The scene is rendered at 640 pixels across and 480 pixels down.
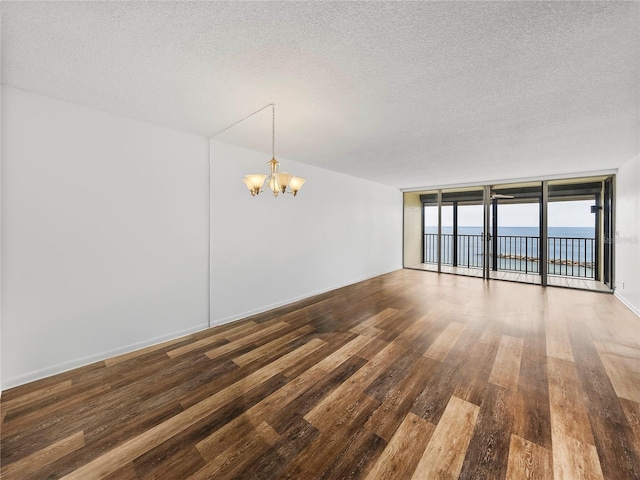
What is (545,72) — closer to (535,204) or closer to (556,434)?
(556,434)

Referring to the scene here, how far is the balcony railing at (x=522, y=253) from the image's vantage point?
6336 mm

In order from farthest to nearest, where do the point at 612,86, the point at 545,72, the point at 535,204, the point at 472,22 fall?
1. the point at 535,204
2. the point at 612,86
3. the point at 545,72
4. the point at 472,22

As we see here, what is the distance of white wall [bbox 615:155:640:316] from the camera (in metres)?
3.85

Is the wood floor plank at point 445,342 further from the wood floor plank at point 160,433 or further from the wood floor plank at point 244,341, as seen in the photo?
the wood floor plank at point 244,341

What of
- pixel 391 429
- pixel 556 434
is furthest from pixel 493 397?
pixel 391 429

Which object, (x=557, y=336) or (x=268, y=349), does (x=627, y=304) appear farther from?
(x=268, y=349)

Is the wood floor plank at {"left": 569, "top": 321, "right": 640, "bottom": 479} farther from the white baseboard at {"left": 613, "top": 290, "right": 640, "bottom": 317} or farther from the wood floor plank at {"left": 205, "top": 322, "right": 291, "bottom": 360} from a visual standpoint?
the wood floor plank at {"left": 205, "top": 322, "right": 291, "bottom": 360}

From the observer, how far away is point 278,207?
14.1ft

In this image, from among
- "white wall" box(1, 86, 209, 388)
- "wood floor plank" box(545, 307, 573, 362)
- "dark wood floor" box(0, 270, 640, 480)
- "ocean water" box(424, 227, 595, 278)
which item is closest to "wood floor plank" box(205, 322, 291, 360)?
"dark wood floor" box(0, 270, 640, 480)

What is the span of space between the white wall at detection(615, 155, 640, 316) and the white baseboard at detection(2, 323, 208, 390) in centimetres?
664

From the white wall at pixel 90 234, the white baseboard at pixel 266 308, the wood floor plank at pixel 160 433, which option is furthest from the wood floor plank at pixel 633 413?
the white wall at pixel 90 234

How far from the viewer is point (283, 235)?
14.4ft

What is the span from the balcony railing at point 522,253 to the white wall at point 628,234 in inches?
52.4

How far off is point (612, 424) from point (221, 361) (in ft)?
10.3
